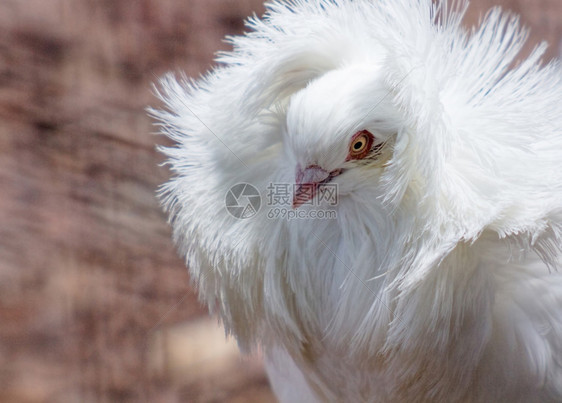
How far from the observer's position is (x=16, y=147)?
275 cm

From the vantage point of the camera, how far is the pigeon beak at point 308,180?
1366 millimetres

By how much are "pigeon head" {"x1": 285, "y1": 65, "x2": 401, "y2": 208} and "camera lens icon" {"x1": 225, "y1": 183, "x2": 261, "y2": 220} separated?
Result: 0.48ft

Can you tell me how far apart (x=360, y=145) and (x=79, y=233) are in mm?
1712

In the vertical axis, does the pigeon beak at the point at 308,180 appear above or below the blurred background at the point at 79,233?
below

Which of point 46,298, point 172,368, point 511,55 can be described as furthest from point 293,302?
point 46,298

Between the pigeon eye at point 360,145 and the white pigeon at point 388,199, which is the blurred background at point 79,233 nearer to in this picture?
the white pigeon at point 388,199

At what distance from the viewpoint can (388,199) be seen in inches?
53.0

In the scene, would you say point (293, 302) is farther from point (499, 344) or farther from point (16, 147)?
point (16, 147)

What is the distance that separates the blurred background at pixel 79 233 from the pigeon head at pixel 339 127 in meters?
1.45

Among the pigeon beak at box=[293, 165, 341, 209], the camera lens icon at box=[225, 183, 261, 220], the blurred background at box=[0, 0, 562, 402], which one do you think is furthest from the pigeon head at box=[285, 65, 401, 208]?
the blurred background at box=[0, 0, 562, 402]

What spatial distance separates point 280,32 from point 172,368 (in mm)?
1665

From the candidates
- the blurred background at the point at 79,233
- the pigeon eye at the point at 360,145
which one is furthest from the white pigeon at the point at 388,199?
the blurred background at the point at 79,233

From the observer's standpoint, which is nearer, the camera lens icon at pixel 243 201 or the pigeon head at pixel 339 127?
the pigeon head at pixel 339 127

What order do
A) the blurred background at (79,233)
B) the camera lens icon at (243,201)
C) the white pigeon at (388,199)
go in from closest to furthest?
the white pigeon at (388,199)
the camera lens icon at (243,201)
the blurred background at (79,233)
